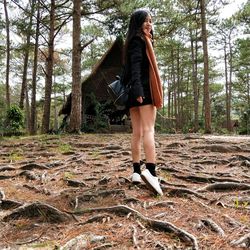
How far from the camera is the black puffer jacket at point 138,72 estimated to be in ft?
12.3

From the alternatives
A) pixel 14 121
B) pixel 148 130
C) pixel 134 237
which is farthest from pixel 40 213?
pixel 14 121

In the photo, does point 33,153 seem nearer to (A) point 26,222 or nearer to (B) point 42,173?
(B) point 42,173

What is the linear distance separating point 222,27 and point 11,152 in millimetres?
29469

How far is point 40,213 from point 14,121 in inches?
597

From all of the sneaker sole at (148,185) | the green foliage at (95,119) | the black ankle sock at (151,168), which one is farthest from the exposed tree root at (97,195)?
the green foliage at (95,119)

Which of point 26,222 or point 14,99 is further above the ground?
point 14,99

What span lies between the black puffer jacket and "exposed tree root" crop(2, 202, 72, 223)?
146 cm

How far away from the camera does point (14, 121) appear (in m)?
17.5

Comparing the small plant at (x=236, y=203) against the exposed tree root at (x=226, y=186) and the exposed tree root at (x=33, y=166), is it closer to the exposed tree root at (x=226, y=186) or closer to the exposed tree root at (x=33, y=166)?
the exposed tree root at (x=226, y=186)

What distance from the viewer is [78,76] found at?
13.9 meters

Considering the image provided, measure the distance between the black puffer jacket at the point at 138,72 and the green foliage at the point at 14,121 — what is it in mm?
14267

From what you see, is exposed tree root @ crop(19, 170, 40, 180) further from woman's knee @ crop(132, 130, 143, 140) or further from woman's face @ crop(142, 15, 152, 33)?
woman's face @ crop(142, 15, 152, 33)

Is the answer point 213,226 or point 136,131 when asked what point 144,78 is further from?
point 213,226

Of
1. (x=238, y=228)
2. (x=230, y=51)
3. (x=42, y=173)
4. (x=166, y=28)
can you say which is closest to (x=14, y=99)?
(x=230, y=51)
